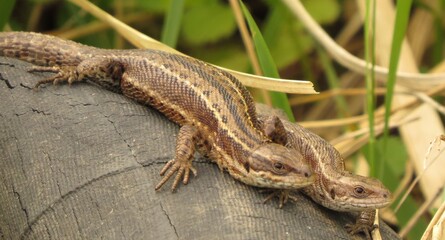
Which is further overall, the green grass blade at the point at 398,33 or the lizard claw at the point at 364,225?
the green grass blade at the point at 398,33

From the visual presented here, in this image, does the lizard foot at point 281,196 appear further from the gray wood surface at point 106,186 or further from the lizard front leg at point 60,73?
the lizard front leg at point 60,73

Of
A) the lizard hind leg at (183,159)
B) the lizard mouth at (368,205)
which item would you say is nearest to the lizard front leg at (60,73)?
the lizard hind leg at (183,159)

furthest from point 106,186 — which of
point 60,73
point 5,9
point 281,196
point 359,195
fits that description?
point 5,9

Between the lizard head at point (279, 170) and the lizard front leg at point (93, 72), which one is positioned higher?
the lizard head at point (279, 170)

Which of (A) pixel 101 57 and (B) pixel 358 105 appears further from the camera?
(B) pixel 358 105

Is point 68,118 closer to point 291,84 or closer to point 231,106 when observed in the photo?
point 231,106

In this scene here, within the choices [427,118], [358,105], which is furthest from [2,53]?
[358,105]

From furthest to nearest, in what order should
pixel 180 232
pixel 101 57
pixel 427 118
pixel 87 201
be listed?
pixel 427 118
pixel 101 57
pixel 87 201
pixel 180 232

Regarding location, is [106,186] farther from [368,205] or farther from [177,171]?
[368,205]
